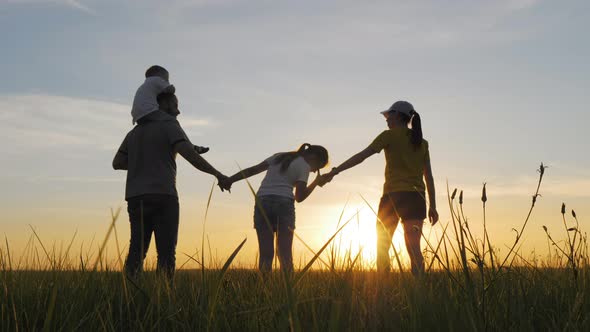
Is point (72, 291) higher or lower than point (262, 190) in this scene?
lower

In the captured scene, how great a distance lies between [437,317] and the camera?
2344mm

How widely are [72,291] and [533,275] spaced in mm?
2918

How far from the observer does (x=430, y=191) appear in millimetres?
6938

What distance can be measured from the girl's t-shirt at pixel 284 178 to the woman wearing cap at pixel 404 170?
1.17 ft

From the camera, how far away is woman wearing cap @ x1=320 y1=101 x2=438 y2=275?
21.9 ft

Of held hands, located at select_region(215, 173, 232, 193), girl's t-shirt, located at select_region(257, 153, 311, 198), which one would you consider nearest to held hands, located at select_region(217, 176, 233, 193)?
held hands, located at select_region(215, 173, 232, 193)

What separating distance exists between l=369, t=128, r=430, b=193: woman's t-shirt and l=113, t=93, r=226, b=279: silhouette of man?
2.09m

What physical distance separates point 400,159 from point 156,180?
278 cm

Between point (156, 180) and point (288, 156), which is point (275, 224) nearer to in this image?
point (288, 156)

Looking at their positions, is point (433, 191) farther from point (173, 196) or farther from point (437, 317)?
point (437, 317)

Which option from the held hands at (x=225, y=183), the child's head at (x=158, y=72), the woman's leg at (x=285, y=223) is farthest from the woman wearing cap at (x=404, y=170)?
the child's head at (x=158, y=72)

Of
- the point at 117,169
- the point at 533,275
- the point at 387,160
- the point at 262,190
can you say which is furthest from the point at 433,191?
the point at 117,169

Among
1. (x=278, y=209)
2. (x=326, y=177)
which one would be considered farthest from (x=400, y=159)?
(x=278, y=209)

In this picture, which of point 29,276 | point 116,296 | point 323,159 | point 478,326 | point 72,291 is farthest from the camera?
point 323,159
